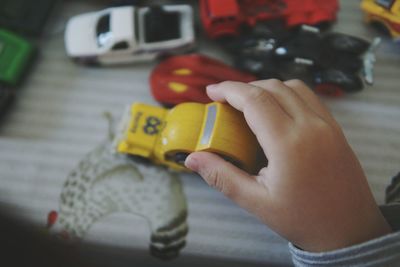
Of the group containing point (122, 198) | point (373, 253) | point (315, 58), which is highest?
point (315, 58)

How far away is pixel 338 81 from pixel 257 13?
222mm

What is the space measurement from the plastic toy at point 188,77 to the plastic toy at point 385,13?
28 cm

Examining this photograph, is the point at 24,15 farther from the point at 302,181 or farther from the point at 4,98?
the point at 302,181

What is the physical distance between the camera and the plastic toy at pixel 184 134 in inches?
21.3

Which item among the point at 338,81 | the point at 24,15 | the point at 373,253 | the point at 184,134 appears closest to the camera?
the point at 373,253

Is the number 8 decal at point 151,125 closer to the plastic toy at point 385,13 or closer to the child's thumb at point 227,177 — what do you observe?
the child's thumb at point 227,177

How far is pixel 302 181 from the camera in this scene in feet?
1.52

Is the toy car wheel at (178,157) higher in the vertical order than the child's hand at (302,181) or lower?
lower

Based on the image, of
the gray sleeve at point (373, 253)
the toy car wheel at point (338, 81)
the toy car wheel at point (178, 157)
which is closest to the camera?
the gray sleeve at point (373, 253)

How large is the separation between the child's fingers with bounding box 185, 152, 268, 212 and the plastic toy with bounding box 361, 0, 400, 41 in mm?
473

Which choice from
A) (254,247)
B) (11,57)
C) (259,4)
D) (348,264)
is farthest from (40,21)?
(348,264)

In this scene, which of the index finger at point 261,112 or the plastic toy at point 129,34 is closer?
the index finger at point 261,112

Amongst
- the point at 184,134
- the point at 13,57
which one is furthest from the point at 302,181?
the point at 13,57

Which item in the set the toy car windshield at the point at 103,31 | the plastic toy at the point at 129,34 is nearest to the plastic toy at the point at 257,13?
the plastic toy at the point at 129,34
